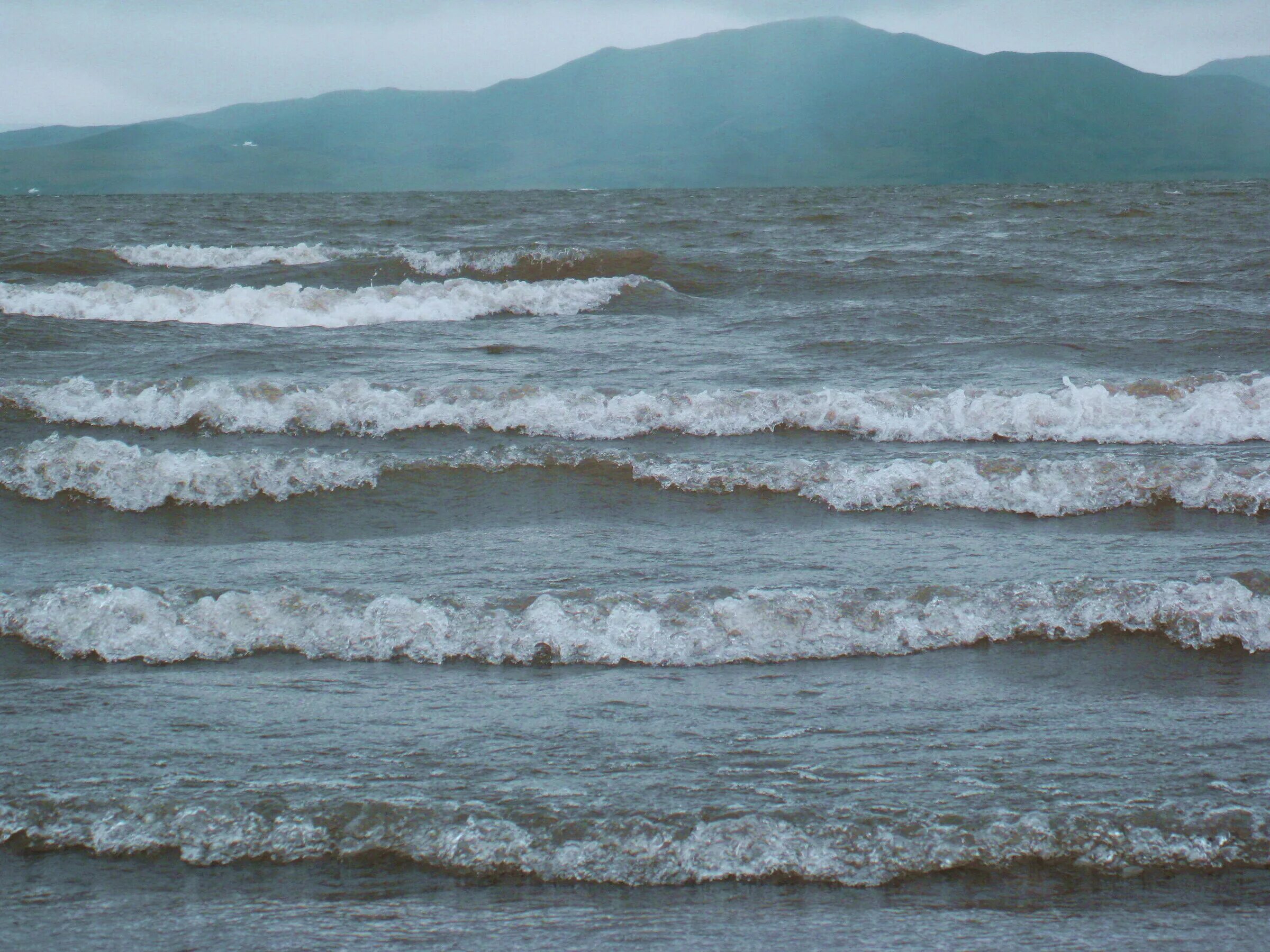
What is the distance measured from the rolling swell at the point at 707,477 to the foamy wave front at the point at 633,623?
1691 mm

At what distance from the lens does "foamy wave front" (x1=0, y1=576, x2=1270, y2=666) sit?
170 inches

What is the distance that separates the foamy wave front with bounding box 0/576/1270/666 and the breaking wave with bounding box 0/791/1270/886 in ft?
4.33

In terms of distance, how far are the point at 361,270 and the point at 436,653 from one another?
1357 centimetres

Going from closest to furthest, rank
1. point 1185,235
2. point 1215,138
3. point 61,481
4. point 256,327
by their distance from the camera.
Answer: point 61,481
point 256,327
point 1185,235
point 1215,138

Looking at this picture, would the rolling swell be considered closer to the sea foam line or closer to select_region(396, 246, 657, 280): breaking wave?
select_region(396, 246, 657, 280): breaking wave

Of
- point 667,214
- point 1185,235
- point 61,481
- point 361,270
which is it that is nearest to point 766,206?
point 667,214

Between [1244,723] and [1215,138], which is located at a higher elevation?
[1215,138]

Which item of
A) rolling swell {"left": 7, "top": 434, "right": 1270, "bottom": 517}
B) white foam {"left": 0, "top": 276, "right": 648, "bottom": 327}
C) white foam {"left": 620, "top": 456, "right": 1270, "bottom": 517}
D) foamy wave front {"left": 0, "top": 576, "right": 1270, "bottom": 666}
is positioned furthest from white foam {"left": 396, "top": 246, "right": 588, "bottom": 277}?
foamy wave front {"left": 0, "top": 576, "right": 1270, "bottom": 666}

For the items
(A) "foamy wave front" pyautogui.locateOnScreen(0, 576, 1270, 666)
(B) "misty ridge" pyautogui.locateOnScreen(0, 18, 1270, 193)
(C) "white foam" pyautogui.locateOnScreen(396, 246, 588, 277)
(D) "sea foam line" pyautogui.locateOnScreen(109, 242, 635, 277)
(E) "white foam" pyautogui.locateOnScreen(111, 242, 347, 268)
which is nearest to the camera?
(A) "foamy wave front" pyautogui.locateOnScreen(0, 576, 1270, 666)

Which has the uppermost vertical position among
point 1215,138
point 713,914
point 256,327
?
point 1215,138

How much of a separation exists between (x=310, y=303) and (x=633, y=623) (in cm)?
1057

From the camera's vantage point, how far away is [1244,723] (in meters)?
3.57

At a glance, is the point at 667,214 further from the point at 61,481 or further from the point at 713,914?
the point at 713,914

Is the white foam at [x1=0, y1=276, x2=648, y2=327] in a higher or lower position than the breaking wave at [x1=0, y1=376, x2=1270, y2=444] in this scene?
higher
